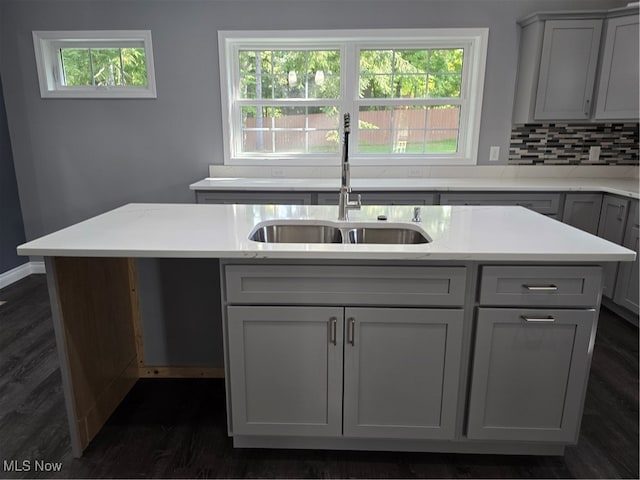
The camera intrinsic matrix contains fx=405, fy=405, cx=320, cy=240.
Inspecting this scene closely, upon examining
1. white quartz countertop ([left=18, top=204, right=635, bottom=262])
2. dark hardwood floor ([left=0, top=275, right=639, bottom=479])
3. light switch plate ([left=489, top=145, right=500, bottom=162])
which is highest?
light switch plate ([left=489, top=145, right=500, bottom=162])

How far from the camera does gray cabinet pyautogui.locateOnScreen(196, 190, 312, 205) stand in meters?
3.15

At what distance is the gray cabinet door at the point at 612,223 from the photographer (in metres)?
2.85

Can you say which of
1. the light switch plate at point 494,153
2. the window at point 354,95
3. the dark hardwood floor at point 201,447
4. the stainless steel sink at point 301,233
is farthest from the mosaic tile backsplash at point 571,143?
the stainless steel sink at point 301,233

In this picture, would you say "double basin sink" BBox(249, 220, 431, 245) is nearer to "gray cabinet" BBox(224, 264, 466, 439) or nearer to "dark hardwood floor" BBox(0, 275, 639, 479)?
"gray cabinet" BBox(224, 264, 466, 439)

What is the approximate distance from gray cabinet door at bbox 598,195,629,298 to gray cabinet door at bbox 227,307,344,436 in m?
2.43

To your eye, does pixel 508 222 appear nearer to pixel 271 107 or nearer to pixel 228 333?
pixel 228 333

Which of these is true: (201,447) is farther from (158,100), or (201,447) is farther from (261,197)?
(158,100)

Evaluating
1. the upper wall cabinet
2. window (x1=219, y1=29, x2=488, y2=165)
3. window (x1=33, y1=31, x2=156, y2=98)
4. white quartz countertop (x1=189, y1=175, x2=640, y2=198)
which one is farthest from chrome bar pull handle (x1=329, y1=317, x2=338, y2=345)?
window (x1=33, y1=31, x2=156, y2=98)

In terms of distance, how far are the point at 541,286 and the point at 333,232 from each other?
2.81ft

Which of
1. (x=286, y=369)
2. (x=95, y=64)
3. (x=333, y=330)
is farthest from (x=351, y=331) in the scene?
(x=95, y=64)

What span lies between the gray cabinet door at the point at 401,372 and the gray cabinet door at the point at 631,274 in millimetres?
2072

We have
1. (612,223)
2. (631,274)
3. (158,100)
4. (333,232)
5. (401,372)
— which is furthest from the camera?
(158,100)

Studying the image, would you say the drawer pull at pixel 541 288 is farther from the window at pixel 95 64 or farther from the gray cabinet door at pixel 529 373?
the window at pixel 95 64

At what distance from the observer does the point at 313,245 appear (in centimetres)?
139
